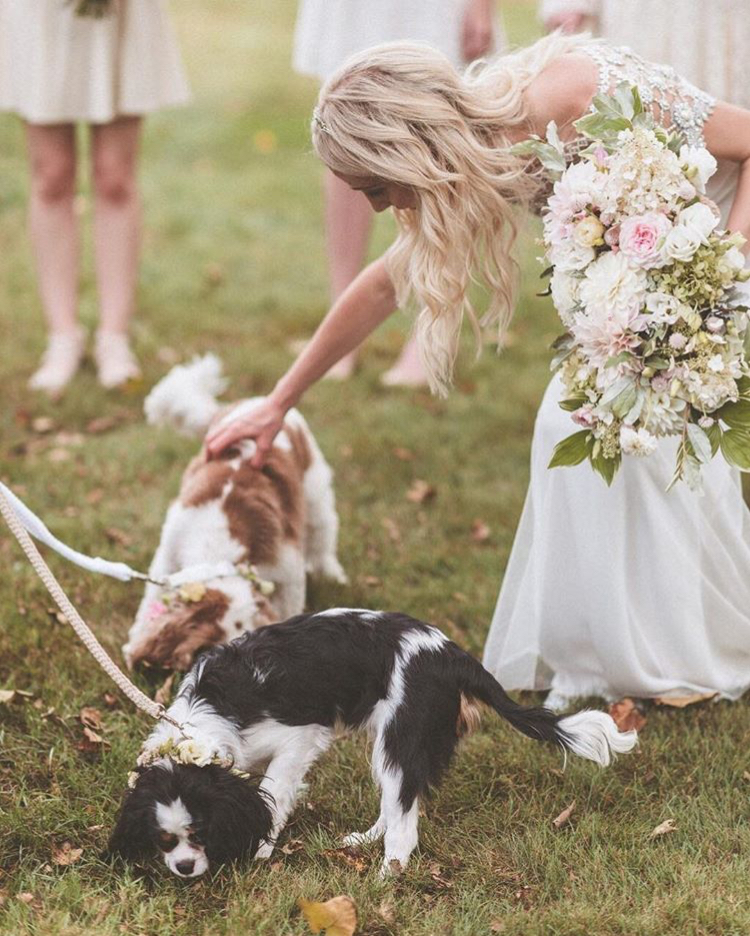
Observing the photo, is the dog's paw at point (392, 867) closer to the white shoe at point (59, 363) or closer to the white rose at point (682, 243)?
the white rose at point (682, 243)

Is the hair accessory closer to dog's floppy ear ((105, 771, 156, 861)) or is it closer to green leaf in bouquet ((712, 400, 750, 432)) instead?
green leaf in bouquet ((712, 400, 750, 432))

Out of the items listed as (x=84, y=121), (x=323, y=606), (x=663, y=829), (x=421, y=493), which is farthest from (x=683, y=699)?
(x=84, y=121)

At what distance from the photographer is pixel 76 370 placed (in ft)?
20.7

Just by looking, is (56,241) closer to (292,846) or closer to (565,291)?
(565,291)

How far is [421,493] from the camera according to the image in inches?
204

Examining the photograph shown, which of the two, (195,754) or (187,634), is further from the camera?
(187,634)

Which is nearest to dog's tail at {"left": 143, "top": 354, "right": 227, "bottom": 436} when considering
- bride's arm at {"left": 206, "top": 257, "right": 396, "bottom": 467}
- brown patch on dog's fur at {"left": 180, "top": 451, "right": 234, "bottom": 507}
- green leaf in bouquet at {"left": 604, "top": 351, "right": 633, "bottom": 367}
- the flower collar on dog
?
brown patch on dog's fur at {"left": 180, "top": 451, "right": 234, "bottom": 507}

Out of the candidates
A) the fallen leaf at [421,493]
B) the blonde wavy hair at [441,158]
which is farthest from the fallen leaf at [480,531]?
the blonde wavy hair at [441,158]

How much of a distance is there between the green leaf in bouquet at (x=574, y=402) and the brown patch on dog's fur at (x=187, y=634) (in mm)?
1226

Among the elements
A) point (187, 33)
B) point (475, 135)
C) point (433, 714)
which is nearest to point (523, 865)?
point (433, 714)

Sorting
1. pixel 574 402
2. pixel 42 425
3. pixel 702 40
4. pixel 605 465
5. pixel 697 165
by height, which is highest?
pixel 697 165

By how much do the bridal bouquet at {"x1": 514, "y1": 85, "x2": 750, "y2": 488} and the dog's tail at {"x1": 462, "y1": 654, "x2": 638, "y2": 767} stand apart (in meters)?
0.61

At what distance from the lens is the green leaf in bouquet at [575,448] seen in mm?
2984

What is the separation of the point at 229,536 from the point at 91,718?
75 centimetres
